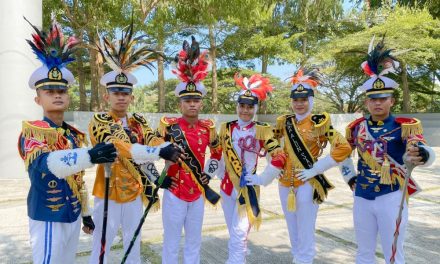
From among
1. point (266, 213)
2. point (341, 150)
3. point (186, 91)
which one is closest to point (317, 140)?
point (341, 150)

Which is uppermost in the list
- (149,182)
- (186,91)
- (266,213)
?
(186,91)

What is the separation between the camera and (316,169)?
3852mm

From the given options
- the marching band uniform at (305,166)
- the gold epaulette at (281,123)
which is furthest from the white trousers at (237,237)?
the gold epaulette at (281,123)

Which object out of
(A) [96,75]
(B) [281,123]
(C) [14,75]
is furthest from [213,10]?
(B) [281,123]

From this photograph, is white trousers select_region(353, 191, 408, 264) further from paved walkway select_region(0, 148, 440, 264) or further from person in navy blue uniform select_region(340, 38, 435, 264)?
paved walkway select_region(0, 148, 440, 264)

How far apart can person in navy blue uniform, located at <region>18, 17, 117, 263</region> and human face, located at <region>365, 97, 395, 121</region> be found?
100 inches

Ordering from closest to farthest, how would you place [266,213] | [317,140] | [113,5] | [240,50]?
[317,140]
[266,213]
[113,5]
[240,50]

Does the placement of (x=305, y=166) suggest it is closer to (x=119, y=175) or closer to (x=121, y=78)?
(x=119, y=175)

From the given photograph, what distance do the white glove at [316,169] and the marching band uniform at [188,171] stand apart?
0.98 metres

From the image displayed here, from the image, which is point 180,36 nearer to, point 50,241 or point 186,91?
point 186,91

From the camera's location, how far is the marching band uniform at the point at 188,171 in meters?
3.60

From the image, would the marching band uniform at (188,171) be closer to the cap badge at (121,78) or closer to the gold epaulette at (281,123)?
the cap badge at (121,78)

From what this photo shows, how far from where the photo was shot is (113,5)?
480 inches

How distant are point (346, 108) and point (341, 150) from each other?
1272 inches
